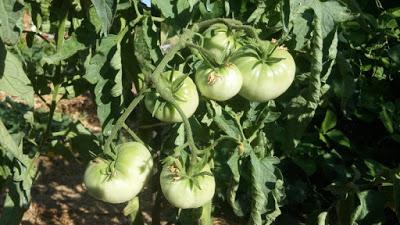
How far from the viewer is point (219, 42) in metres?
0.88

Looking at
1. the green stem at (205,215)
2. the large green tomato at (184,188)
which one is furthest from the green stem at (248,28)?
the green stem at (205,215)

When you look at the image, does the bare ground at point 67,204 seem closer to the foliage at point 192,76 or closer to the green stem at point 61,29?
the foliage at point 192,76

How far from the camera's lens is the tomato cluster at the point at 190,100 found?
0.82 m

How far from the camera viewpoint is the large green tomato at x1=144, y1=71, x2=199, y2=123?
2.66 feet

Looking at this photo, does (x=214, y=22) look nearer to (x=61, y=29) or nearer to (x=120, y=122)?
(x=120, y=122)

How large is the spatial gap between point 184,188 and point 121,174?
0.10 meters

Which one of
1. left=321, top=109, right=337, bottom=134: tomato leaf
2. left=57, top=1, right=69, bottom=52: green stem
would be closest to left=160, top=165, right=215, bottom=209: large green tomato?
left=57, top=1, right=69, bottom=52: green stem

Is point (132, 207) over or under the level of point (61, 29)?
under

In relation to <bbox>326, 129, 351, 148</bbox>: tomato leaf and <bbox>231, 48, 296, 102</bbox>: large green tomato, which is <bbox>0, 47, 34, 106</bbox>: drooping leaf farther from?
<bbox>326, 129, 351, 148</bbox>: tomato leaf

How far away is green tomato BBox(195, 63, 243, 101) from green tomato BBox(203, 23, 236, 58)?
0.05 m

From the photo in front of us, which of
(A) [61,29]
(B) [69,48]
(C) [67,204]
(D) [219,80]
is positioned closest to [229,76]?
(D) [219,80]

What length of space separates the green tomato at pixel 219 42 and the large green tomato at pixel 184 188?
198 mm

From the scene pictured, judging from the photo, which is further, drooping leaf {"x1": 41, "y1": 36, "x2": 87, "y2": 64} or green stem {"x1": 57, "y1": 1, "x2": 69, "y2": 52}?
green stem {"x1": 57, "y1": 1, "x2": 69, "y2": 52}

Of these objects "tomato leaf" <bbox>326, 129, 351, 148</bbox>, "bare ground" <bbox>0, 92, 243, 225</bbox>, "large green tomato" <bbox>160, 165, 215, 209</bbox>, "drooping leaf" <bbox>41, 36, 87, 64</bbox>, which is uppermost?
"drooping leaf" <bbox>41, 36, 87, 64</bbox>
